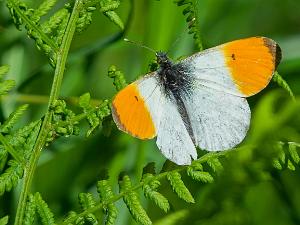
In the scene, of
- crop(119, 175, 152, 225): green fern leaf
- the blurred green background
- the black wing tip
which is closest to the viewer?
crop(119, 175, 152, 225): green fern leaf

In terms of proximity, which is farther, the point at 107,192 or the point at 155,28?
the point at 155,28

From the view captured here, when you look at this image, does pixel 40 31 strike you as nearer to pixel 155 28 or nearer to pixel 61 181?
pixel 155 28

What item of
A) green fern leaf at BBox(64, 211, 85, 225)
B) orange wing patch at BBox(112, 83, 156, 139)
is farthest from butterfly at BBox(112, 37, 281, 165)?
green fern leaf at BBox(64, 211, 85, 225)

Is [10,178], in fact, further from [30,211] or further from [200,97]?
[200,97]

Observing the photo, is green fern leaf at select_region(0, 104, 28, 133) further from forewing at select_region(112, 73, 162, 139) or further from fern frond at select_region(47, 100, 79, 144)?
forewing at select_region(112, 73, 162, 139)

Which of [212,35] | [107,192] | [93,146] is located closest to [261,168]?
[107,192]

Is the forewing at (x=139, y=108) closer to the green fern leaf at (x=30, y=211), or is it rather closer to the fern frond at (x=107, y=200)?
the fern frond at (x=107, y=200)

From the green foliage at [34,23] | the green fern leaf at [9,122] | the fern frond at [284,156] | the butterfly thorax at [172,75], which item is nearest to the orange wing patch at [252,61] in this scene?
the butterfly thorax at [172,75]
